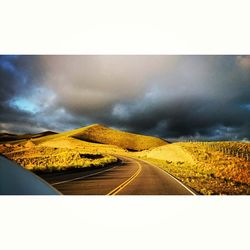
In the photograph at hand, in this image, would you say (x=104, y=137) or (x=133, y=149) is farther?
(x=133, y=149)

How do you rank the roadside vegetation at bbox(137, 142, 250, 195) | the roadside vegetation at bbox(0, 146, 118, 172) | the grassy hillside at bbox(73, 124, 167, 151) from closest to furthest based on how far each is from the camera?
the roadside vegetation at bbox(137, 142, 250, 195)
the roadside vegetation at bbox(0, 146, 118, 172)
the grassy hillside at bbox(73, 124, 167, 151)

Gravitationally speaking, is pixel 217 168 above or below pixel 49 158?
below

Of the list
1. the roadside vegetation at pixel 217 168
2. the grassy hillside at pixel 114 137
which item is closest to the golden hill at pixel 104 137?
the grassy hillside at pixel 114 137

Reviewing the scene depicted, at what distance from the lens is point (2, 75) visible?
533 inches

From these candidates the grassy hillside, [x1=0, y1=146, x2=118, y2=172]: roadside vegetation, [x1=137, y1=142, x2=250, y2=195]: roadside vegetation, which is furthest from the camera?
the grassy hillside

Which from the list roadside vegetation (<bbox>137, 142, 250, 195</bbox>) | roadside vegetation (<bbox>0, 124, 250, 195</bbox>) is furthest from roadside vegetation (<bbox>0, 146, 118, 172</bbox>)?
roadside vegetation (<bbox>137, 142, 250, 195</bbox>)

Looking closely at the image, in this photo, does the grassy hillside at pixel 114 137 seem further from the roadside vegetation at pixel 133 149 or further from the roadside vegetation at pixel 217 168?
the roadside vegetation at pixel 217 168

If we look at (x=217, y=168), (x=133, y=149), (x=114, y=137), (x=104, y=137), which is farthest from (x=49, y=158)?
(x=217, y=168)

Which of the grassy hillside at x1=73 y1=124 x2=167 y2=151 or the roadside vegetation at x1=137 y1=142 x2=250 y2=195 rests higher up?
the grassy hillside at x1=73 y1=124 x2=167 y2=151

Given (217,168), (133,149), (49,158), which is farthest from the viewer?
(133,149)

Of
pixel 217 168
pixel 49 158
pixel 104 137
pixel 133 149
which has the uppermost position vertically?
pixel 104 137

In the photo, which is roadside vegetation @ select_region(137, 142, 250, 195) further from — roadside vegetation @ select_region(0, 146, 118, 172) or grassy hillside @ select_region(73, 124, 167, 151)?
roadside vegetation @ select_region(0, 146, 118, 172)

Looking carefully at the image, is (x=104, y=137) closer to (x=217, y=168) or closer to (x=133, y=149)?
(x=133, y=149)

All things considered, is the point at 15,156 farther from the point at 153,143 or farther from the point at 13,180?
the point at 13,180
